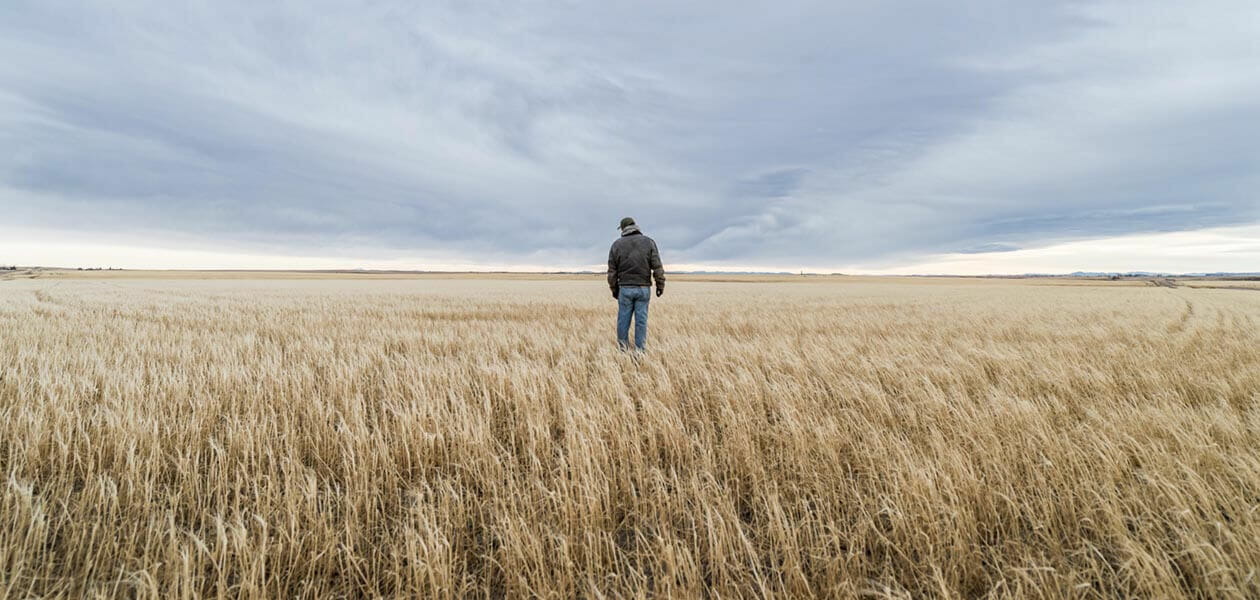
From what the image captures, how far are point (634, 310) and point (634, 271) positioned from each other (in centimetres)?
82

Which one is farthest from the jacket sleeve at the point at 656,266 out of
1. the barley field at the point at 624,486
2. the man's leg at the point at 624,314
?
the barley field at the point at 624,486

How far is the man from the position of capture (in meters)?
7.93

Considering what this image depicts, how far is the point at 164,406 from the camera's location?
4.14 metres

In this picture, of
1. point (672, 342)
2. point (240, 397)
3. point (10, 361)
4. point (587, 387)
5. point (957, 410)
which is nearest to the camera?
point (957, 410)

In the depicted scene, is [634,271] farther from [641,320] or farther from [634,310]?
[641,320]

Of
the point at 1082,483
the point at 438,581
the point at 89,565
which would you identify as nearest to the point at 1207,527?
the point at 1082,483

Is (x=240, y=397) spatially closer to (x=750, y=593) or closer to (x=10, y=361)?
(x=10, y=361)

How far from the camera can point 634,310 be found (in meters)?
8.38

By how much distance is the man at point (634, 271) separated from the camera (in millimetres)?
7930

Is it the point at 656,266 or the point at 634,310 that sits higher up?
the point at 656,266

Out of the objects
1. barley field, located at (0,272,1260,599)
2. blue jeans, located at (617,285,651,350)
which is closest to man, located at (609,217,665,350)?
blue jeans, located at (617,285,651,350)

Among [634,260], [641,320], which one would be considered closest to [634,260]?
[634,260]

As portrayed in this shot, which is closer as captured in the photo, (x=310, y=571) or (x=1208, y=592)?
(x=1208, y=592)

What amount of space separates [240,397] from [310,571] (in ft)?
12.1
